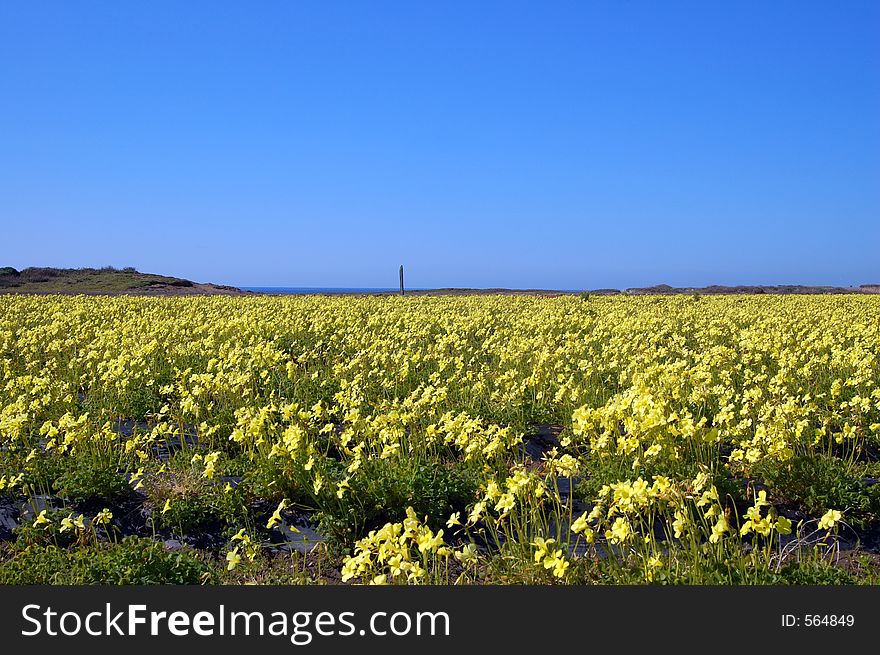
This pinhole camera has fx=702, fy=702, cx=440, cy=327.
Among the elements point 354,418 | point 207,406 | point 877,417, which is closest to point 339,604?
point 354,418

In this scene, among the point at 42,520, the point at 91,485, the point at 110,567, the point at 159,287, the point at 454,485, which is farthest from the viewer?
the point at 159,287

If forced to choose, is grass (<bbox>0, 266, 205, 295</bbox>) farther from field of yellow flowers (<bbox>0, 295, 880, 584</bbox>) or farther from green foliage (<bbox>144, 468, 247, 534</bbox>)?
green foliage (<bbox>144, 468, 247, 534</bbox>)

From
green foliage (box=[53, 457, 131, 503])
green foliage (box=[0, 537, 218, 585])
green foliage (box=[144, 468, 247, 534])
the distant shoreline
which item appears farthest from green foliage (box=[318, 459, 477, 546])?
the distant shoreline

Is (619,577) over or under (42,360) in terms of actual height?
under

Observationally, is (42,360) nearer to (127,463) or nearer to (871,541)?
(127,463)

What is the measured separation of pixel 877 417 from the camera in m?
6.72

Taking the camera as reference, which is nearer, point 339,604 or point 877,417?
point 339,604

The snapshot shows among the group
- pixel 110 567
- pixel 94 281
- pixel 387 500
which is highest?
pixel 94 281

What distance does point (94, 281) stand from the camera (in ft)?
163

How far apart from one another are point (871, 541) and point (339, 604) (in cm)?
348

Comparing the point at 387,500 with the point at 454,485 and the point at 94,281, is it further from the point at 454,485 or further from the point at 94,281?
the point at 94,281

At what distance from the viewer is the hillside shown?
42812 mm

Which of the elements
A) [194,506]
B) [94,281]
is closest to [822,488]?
[194,506]

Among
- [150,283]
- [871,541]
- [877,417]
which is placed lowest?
[871,541]
